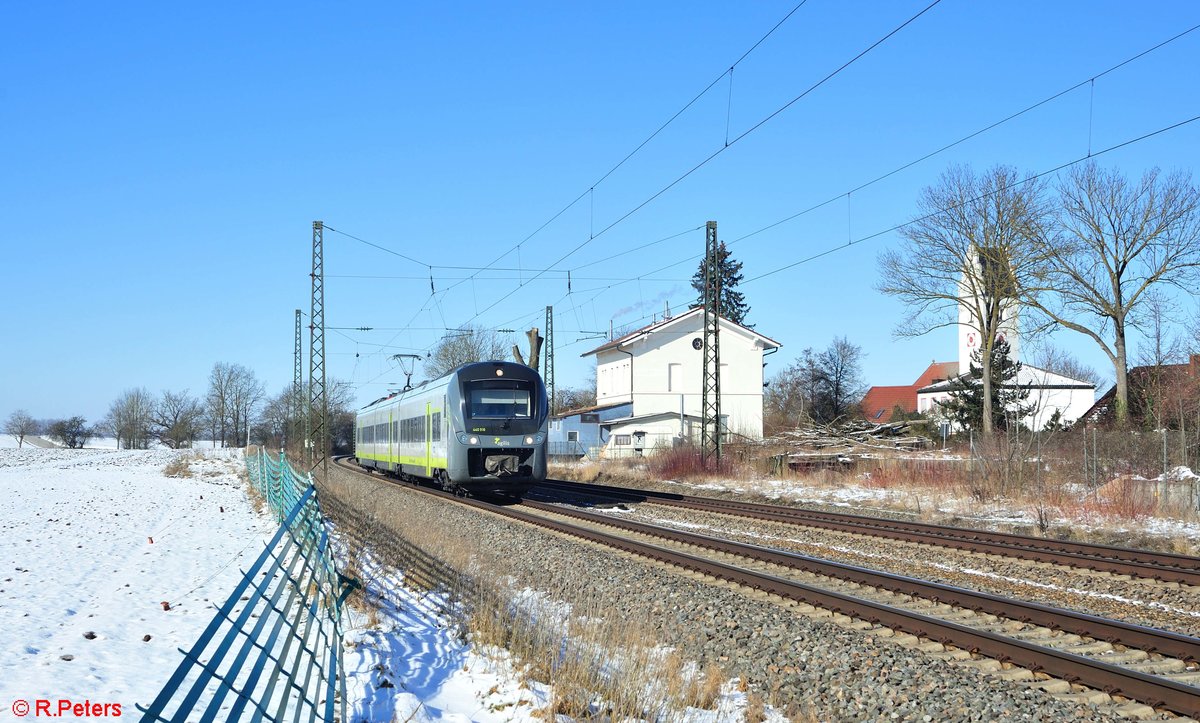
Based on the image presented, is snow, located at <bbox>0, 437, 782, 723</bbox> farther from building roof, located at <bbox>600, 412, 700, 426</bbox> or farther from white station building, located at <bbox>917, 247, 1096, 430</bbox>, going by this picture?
building roof, located at <bbox>600, 412, 700, 426</bbox>

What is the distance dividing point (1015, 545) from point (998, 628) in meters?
5.67

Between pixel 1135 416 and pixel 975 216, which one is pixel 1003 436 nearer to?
pixel 1135 416

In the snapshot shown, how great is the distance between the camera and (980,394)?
153ft

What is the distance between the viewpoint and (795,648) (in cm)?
777

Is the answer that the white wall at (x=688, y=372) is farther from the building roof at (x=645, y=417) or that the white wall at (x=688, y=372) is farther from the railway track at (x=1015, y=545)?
the railway track at (x=1015, y=545)

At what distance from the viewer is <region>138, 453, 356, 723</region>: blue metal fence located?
3410mm

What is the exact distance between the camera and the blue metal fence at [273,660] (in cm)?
341

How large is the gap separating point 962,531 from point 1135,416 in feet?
80.7

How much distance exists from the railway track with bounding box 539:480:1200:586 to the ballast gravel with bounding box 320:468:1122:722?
4.49 metres

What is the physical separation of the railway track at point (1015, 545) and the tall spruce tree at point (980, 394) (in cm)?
2783

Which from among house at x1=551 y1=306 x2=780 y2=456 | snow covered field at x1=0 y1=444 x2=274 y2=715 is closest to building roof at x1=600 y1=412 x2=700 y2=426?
house at x1=551 y1=306 x2=780 y2=456

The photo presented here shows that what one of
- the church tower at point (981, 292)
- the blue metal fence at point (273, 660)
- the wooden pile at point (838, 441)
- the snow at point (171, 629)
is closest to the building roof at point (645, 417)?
the wooden pile at point (838, 441)

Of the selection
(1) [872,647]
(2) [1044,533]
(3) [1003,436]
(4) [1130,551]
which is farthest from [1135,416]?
(1) [872,647]

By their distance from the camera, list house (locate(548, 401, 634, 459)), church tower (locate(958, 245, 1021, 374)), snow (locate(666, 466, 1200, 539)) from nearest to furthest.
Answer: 1. snow (locate(666, 466, 1200, 539))
2. church tower (locate(958, 245, 1021, 374))
3. house (locate(548, 401, 634, 459))
